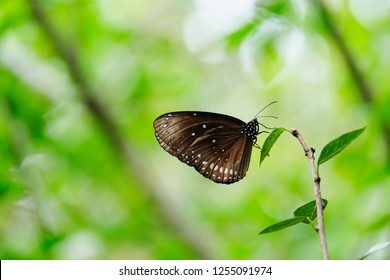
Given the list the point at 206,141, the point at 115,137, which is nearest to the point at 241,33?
the point at 115,137

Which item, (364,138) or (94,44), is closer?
(364,138)

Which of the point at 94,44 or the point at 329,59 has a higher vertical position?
the point at 94,44

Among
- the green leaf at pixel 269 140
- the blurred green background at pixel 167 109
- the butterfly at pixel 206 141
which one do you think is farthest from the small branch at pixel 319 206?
the blurred green background at pixel 167 109

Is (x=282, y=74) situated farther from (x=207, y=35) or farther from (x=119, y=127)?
(x=119, y=127)

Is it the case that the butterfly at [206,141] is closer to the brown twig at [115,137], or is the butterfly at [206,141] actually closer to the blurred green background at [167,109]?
the blurred green background at [167,109]

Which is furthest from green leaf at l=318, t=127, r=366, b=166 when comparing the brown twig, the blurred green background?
the brown twig

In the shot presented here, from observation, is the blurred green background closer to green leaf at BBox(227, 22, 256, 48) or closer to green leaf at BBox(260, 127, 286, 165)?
green leaf at BBox(227, 22, 256, 48)

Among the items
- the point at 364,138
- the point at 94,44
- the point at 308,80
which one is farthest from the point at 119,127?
the point at 364,138

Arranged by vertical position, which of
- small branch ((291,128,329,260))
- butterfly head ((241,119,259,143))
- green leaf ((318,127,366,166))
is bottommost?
small branch ((291,128,329,260))
